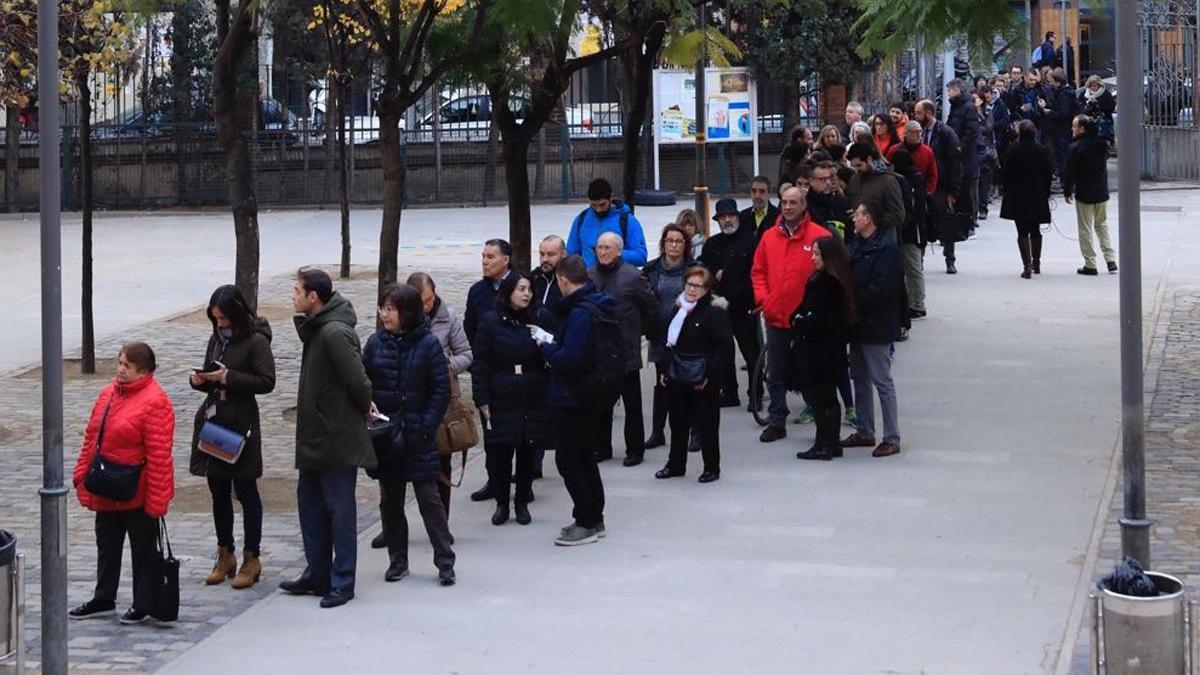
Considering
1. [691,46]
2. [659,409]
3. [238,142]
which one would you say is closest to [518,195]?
[238,142]

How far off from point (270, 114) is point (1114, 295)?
64.0 ft

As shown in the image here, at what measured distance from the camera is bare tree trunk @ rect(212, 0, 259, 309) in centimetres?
1543

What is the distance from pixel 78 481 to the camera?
9484 mm

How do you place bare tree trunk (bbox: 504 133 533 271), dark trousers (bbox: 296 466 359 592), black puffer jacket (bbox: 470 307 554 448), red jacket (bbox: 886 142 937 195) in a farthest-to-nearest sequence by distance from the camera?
red jacket (bbox: 886 142 937 195), bare tree trunk (bbox: 504 133 533 271), black puffer jacket (bbox: 470 307 554 448), dark trousers (bbox: 296 466 359 592)

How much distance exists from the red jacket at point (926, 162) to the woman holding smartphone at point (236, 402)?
10.4m

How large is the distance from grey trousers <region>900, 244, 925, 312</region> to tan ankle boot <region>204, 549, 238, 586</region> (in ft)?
29.2

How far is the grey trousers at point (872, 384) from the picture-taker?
42.5 feet

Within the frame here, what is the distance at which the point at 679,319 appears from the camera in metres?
12.4

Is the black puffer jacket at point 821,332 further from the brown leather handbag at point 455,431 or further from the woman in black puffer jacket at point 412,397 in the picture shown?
the woman in black puffer jacket at point 412,397

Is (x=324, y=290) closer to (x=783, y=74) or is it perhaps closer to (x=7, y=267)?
(x=7, y=267)

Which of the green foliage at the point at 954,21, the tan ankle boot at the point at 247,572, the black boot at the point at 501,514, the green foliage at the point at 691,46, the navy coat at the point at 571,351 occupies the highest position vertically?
the green foliage at the point at 691,46

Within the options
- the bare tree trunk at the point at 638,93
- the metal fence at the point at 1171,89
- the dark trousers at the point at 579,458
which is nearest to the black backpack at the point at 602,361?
the dark trousers at the point at 579,458

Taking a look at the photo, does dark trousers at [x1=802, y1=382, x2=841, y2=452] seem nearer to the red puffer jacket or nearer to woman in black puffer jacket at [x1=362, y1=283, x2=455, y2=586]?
woman in black puffer jacket at [x1=362, y1=283, x2=455, y2=586]

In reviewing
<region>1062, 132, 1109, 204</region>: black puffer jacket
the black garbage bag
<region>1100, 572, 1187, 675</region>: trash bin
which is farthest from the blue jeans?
<region>1062, 132, 1109, 204</region>: black puffer jacket
